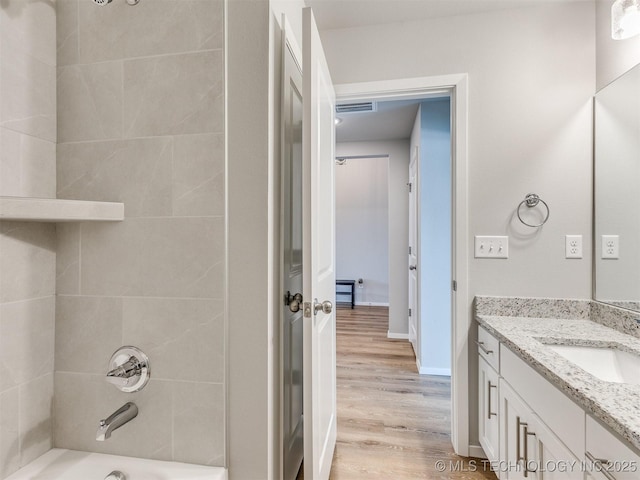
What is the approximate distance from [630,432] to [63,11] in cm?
206

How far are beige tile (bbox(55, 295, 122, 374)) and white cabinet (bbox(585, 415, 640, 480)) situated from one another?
1.43 metres

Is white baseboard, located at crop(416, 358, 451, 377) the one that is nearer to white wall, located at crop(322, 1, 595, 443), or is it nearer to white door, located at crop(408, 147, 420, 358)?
white door, located at crop(408, 147, 420, 358)

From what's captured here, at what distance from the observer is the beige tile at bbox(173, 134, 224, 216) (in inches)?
43.4

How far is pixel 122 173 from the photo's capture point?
3.79 ft

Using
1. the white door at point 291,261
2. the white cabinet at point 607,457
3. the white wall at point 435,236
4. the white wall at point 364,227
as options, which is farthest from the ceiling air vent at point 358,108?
the white wall at point 364,227

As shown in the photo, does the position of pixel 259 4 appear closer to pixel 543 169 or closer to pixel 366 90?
pixel 366 90

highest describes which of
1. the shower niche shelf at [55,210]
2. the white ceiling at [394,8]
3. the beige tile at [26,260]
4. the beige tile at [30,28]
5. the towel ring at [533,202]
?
the white ceiling at [394,8]

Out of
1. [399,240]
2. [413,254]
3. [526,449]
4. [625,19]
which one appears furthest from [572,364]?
[399,240]

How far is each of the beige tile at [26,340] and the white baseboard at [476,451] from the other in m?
2.05

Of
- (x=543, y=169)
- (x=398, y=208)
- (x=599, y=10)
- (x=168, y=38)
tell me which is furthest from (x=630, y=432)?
(x=398, y=208)

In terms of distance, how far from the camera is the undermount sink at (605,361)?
1.23 m


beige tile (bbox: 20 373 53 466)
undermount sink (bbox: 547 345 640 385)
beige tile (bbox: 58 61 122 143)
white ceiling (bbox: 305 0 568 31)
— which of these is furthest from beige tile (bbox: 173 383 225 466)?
white ceiling (bbox: 305 0 568 31)

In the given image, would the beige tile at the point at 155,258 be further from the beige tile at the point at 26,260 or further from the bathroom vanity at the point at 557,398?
the bathroom vanity at the point at 557,398

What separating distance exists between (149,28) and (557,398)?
1.81 m
